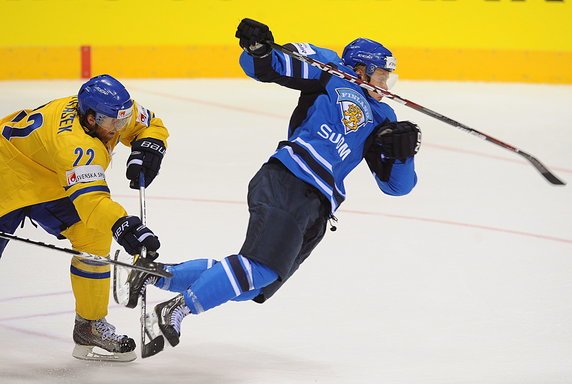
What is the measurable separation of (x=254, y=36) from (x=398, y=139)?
619mm

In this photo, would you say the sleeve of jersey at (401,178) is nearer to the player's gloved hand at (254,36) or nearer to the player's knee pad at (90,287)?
the player's gloved hand at (254,36)

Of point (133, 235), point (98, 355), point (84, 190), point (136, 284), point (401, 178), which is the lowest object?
point (98, 355)

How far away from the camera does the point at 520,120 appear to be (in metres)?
8.73

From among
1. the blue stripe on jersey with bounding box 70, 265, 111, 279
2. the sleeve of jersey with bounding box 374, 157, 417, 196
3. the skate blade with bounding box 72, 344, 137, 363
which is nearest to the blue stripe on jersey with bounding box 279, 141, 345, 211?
the sleeve of jersey with bounding box 374, 157, 417, 196

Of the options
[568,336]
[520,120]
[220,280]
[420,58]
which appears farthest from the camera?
[420,58]

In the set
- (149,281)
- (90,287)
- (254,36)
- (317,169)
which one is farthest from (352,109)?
(90,287)

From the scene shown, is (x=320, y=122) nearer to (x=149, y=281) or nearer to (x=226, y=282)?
(x=226, y=282)

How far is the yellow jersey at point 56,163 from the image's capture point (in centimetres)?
340

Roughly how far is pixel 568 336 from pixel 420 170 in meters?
3.06

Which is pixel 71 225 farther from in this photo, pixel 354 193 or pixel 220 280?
pixel 354 193

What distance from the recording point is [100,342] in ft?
12.5

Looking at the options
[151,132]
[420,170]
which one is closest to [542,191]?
[420,170]

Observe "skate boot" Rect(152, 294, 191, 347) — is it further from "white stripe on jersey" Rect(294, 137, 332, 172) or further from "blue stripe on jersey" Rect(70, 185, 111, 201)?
"white stripe on jersey" Rect(294, 137, 332, 172)

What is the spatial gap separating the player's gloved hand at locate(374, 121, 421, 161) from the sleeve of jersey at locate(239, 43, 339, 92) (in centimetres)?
28
